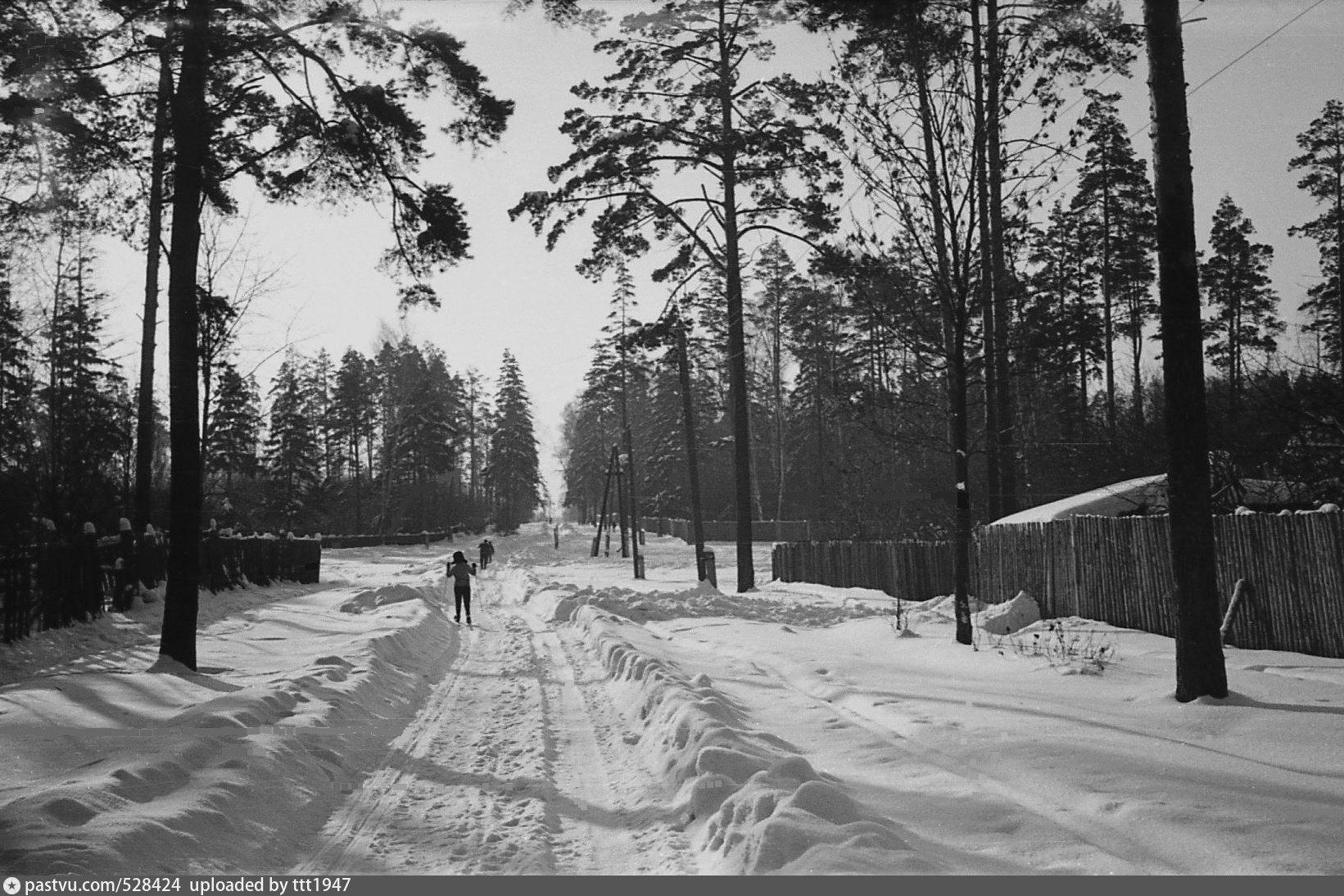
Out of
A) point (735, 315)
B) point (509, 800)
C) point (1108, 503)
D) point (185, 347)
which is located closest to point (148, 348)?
point (185, 347)

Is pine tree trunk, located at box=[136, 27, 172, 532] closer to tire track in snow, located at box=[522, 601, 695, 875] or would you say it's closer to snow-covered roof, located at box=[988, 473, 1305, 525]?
tire track in snow, located at box=[522, 601, 695, 875]

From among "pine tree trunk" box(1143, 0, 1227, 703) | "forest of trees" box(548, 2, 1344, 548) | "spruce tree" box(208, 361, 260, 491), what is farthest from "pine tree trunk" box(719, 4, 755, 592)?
"spruce tree" box(208, 361, 260, 491)

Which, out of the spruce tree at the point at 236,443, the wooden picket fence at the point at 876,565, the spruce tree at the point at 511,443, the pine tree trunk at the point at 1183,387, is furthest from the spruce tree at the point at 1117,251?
the spruce tree at the point at 511,443

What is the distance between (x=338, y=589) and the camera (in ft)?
85.6

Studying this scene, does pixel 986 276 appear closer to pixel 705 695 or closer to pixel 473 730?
→ pixel 705 695

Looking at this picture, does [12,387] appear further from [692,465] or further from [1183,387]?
[1183,387]

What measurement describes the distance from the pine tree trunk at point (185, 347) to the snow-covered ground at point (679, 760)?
0.88 metres

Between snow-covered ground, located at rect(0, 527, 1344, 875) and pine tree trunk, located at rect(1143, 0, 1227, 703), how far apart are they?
0.52 metres

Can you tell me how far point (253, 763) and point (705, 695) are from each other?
407cm

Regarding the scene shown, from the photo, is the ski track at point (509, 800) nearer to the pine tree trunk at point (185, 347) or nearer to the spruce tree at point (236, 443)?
the pine tree trunk at point (185, 347)

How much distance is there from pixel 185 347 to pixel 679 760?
8609 mm

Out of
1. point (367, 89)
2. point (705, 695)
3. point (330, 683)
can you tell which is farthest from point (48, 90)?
point (705, 695)

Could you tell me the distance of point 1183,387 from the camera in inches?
302

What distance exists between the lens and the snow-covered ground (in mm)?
4633
